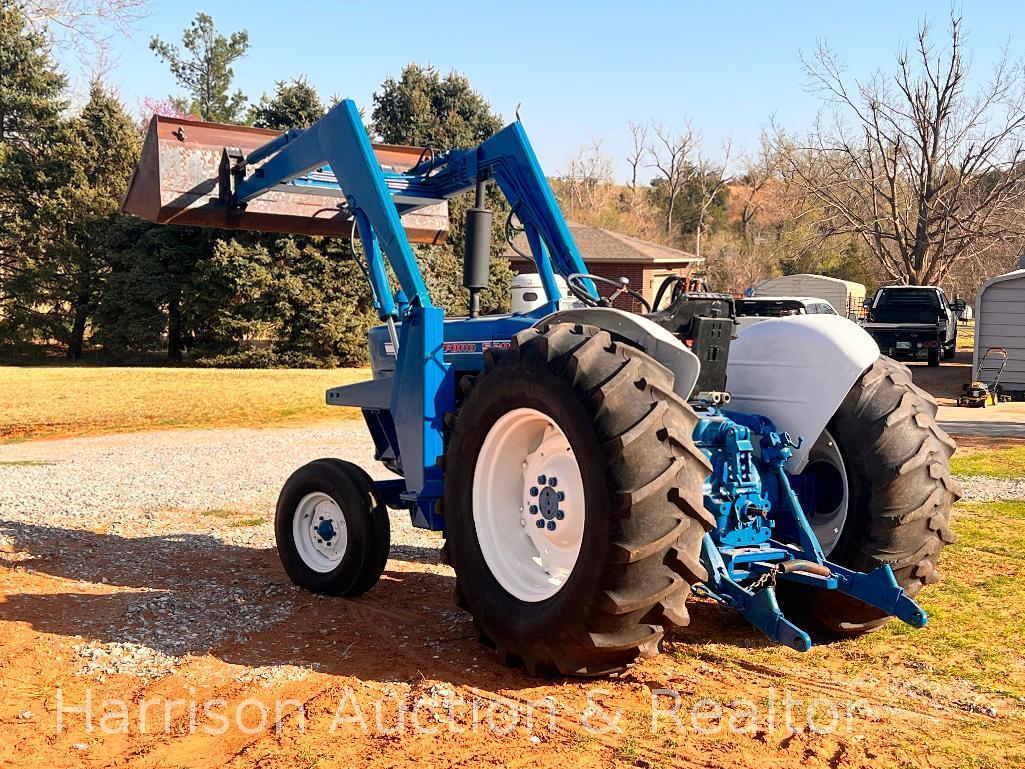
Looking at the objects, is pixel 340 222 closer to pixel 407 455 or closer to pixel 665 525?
pixel 407 455

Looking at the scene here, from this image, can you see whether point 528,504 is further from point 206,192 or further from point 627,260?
point 627,260

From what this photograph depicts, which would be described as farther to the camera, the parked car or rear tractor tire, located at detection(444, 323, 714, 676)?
the parked car

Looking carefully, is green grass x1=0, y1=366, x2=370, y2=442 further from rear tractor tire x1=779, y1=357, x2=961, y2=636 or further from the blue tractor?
rear tractor tire x1=779, y1=357, x2=961, y2=636

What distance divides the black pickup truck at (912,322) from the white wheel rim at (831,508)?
21.4m

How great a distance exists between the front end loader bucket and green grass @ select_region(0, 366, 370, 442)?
1034 centimetres

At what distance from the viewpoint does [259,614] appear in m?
5.90

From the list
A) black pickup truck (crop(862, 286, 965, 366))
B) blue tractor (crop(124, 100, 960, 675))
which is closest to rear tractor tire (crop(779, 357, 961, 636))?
blue tractor (crop(124, 100, 960, 675))

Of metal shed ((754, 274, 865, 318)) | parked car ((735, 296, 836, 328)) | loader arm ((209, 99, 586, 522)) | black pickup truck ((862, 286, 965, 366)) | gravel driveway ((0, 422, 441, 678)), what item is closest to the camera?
gravel driveway ((0, 422, 441, 678))

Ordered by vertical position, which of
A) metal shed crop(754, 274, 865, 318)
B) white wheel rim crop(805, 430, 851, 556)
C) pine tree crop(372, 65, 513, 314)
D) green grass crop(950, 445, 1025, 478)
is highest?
pine tree crop(372, 65, 513, 314)

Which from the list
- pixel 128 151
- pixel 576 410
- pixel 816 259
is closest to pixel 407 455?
pixel 576 410

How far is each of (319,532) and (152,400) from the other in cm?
1517

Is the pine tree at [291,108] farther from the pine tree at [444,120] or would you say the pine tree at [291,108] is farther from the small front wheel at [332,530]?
the small front wheel at [332,530]

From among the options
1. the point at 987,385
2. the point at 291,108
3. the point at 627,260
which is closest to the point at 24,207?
the point at 291,108

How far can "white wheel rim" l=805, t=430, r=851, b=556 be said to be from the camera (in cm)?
547
